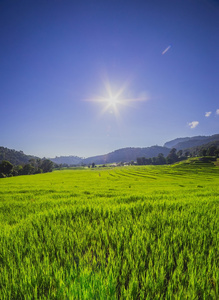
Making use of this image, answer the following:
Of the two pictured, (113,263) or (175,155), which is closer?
(113,263)

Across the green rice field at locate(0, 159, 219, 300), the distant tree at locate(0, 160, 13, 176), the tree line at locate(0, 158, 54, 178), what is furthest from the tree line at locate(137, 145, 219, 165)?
the distant tree at locate(0, 160, 13, 176)

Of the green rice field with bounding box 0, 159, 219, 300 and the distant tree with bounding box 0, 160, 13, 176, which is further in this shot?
the distant tree with bounding box 0, 160, 13, 176

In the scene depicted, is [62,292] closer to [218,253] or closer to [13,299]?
[13,299]

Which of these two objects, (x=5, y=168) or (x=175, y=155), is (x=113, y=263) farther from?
(x=175, y=155)

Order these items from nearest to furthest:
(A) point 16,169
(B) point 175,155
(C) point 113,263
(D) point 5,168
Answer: (C) point 113,263 → (D) point 5,168 → (A) point 16,169 → (B) point 175,155

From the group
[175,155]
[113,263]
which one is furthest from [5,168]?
[175,155]

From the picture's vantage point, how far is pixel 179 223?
2.85 m

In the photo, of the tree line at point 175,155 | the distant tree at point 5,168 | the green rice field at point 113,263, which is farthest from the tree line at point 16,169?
the tree line at point 175,155

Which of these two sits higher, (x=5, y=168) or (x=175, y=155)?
(x=5, y=168)

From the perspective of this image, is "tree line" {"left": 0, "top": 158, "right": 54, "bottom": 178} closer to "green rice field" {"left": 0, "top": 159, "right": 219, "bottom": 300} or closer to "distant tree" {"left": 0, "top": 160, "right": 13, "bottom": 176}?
"distant tree" {"left": 0, "top": 160, "right": 13, "bottom": 176}

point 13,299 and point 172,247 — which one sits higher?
point 13,299

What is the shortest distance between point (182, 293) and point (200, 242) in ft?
4.34

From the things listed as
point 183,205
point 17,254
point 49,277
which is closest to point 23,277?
point 49,277

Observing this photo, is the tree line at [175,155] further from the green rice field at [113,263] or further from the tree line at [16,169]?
the green rice field at [113,263]
